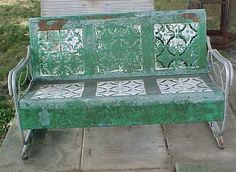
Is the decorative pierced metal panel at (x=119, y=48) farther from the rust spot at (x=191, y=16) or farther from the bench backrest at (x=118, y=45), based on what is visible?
the rust spot at (x=191, y=16)

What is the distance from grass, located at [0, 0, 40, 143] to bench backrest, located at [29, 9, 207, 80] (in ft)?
3.03

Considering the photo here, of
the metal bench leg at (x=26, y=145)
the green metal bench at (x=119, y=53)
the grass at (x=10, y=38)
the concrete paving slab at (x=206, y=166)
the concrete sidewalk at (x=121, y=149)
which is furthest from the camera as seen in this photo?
the grass at (x=10, y=38)

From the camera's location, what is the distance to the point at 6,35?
24.5 ft

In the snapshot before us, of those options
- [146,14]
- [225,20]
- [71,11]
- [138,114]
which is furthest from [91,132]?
[225,20]

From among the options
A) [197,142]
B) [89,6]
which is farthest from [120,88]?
[89,6]

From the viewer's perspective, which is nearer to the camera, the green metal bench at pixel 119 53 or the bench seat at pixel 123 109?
the bench seat at pixel 123 109

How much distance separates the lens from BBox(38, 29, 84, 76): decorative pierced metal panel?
419 cm

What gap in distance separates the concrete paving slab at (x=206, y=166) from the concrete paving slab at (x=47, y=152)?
84 cm

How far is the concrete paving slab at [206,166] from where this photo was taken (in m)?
3.53

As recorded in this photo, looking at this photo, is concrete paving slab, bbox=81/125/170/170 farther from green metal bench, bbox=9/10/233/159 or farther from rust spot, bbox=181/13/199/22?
rust spot, bbox=181/13/199/22

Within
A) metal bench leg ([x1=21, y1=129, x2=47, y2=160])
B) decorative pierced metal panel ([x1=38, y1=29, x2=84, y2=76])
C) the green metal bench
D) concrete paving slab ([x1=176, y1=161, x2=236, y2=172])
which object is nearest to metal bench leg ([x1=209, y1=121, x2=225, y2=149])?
the green metal bench

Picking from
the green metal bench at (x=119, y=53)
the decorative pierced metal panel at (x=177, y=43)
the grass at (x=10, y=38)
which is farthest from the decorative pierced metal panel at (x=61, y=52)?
the grass at (x=10, y=38)

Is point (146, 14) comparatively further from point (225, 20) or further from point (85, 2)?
point (225, 20)

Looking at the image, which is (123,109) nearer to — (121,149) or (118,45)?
(121,149)
